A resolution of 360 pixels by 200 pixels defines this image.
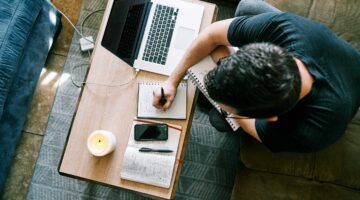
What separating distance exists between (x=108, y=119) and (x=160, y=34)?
0.39m

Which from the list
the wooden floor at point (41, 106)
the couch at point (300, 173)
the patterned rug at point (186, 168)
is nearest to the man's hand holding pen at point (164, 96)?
the couch at point (300, 173)

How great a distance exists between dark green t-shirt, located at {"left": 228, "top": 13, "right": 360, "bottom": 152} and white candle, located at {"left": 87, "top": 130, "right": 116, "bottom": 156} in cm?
53

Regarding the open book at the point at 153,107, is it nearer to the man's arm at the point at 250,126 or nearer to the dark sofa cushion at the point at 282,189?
the man's arm at the point at 250,126

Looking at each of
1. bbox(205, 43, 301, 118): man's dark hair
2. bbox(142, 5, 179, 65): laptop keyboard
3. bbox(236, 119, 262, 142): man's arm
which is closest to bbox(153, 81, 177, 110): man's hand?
bbox(142, 5, 179, 65): laptop keyboard

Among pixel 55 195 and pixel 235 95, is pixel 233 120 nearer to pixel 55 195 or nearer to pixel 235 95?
pixel 235 95

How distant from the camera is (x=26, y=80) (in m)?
1.72

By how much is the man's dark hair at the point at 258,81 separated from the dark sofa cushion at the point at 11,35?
3.42 ft

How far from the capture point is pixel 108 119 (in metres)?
1.29

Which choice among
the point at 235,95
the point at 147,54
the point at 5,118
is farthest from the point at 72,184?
the point at 235,95

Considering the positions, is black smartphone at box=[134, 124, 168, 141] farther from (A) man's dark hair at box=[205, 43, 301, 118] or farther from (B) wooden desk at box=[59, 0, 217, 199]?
(A) man's dark hair at box=[205, 43, 301, 118]

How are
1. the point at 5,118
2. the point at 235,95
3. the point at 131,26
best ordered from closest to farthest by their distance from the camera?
the point at 235,95 < the point at 131,26 < the point at 5,118

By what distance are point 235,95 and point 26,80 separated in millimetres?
1246

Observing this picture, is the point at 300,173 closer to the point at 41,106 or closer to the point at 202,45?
the point at 202,45

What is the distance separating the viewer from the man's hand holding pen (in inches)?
49.1
